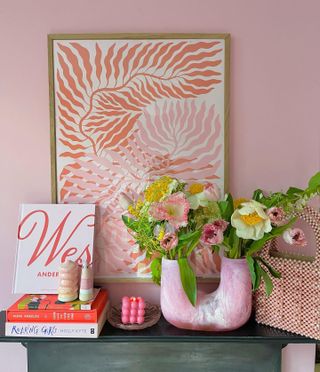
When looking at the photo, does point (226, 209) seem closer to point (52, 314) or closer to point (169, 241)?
point (169, 241)

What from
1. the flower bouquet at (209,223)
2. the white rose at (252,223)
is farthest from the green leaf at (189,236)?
the white rose at (252,223)

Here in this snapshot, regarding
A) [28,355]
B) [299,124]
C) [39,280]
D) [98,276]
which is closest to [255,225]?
[299,124]

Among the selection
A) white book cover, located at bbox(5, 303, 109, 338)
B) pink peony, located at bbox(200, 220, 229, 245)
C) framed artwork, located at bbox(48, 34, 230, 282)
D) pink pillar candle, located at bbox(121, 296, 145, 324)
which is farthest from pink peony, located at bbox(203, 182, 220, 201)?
white book cover, located at bbox(5, 303, 109, 338)

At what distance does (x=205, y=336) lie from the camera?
0.94 metres

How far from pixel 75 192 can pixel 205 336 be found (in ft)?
1.85

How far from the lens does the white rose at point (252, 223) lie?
881 millimetres

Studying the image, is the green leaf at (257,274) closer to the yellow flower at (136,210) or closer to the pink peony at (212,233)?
the pink peony at (212,233)

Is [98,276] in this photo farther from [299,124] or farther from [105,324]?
[299,124]

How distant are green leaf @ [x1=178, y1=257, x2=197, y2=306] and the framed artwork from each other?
0.15 m

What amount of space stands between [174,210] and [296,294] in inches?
16.1

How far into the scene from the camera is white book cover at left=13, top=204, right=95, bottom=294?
105cm

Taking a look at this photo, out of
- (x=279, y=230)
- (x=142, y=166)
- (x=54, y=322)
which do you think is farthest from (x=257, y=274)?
(x=54, y=322)

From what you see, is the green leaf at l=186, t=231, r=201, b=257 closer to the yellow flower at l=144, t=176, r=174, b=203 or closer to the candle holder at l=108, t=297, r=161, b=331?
the yellow flower at l=144, t=176, r=174, b=203

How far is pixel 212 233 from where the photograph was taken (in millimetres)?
894
